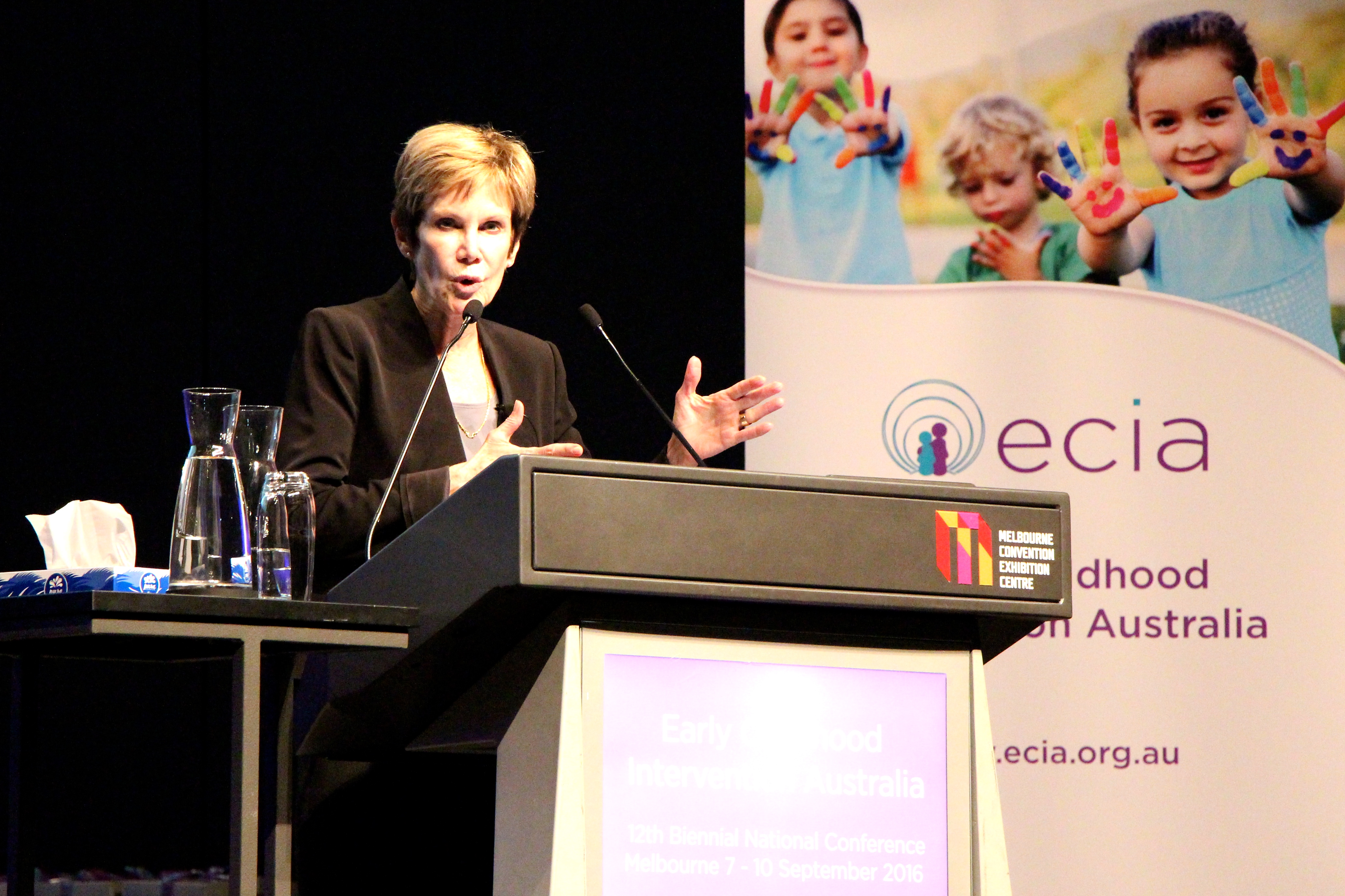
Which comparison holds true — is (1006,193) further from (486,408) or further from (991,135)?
(486,408)

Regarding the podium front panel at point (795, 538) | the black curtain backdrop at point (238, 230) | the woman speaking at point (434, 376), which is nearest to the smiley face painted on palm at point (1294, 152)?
the black curtain backdrop at point (238, 230)

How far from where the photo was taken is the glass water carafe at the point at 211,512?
1.50m

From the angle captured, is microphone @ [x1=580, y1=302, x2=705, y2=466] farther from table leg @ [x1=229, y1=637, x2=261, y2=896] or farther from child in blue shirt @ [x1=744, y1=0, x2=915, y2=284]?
child in blue shirt @ [x1=744, y1=0, x2=915, y2=284]

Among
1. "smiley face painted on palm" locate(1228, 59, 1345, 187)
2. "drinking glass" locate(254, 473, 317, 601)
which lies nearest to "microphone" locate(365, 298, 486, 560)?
"drinking glass" locate(254, 473, 317, 601)

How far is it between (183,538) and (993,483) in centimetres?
203

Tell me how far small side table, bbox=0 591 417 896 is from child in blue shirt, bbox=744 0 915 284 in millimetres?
1988

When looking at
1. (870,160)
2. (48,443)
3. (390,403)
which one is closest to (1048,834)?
(870,160)

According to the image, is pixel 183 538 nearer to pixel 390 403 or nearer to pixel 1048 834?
pixel 390 403

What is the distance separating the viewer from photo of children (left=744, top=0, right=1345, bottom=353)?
10.5 ft

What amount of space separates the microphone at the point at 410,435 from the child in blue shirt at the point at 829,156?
1372 mm

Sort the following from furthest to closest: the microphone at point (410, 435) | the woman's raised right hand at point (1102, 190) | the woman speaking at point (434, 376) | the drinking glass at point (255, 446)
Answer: the woman's raised right hand at point (1102, 190)
the woman speaking at point (434, 376)
the microphone at point (410, 435)
the drinking glass at point (255, 446)

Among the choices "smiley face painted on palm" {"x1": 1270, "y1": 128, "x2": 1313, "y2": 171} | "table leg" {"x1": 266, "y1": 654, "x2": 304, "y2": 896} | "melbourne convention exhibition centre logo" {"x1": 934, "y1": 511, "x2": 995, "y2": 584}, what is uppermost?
"smiley face painted on palm" {"x1": 1270, "y1": 128, "x2": 1313, "y2": 171}

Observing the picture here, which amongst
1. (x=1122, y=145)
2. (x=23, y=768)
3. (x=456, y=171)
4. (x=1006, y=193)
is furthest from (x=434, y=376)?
(x=1122, y=145)

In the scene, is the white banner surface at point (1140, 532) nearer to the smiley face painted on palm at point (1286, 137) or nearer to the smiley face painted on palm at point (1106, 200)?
the smiley face painted on palm at point (1106, 200)
